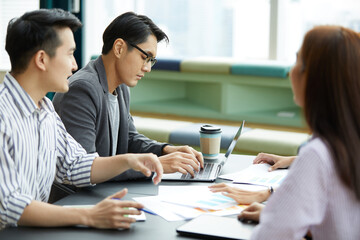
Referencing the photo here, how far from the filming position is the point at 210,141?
84.4 inches

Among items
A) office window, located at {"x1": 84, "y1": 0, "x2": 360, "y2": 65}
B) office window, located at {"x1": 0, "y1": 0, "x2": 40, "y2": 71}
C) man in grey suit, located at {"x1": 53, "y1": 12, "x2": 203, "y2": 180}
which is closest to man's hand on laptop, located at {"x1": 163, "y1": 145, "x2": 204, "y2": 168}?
man in grey suit, located at {"x1": 53, "y1": 12, "x2": 203, "y2": 180}

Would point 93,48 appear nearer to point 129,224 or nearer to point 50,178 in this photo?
point 50,178

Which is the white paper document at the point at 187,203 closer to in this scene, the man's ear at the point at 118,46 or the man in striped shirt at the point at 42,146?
the man in striped shirt at the point at 42,146

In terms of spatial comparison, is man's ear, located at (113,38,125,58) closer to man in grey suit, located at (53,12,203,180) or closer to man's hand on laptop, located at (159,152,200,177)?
man in grey suit, located at (53,12,203,180)

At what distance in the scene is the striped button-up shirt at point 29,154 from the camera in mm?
1404

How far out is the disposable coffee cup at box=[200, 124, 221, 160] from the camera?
214 cm

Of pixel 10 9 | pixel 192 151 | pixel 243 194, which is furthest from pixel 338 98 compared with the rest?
pixel 10 9

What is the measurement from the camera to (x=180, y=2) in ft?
14.0

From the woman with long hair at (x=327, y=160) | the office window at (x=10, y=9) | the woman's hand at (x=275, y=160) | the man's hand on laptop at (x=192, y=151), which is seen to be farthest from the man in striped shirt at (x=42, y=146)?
the office window at (x=10, y=9)

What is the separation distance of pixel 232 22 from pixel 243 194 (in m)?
2.64

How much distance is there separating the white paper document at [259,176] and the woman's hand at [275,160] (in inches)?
0.8

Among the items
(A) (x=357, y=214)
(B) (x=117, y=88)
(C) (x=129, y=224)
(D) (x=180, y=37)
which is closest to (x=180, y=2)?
(D) (x=180, y=37)

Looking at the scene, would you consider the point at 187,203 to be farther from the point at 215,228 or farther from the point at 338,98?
the point at 338,98

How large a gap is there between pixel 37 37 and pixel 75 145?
39 cm
